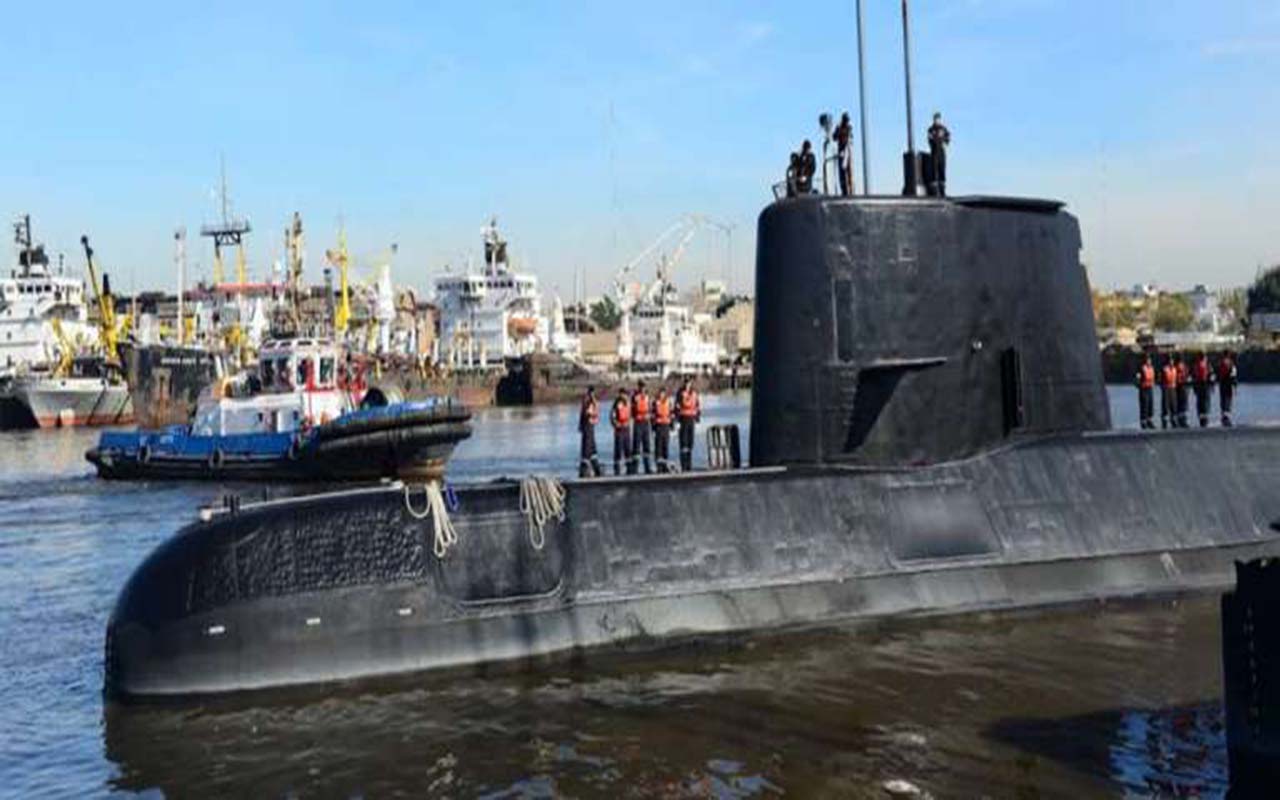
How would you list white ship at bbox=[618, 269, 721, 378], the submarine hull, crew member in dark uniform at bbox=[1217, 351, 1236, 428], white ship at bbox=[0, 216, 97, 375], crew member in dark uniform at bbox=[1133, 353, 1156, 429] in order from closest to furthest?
1. the submarine hull
2. crew member in dark uniform at bbox=[1217, 351, 1236, 428]
3. crew member in dark uniform at bbox=[1133, 353, 1156, 429]
4. white ship at bbox=[0, 216, 97, 375]
5. white ship at bbox=[618, 269, 721, 378]

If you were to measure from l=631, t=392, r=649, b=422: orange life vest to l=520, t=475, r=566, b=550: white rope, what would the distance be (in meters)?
5.18

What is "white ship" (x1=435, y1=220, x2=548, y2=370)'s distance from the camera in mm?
93688

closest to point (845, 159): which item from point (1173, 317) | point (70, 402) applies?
point (70, 402)

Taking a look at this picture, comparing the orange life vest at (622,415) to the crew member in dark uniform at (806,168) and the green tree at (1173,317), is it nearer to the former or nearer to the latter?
the crew member in dark uniform at (806,168)

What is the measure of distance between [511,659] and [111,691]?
10.7 ft

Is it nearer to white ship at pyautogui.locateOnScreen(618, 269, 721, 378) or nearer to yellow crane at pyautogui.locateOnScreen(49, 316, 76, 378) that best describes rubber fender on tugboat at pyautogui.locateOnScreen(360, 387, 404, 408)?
yellow crane at pyautogui.locateOnScreen(49, 316, 76, 378)

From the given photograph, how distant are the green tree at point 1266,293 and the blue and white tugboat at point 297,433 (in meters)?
98.9

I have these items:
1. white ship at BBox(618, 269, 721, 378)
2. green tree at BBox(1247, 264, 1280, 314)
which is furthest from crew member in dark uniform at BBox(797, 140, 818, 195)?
green tree at BBox(1247, 264, 1280, 314)

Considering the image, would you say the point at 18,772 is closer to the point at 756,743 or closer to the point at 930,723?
the point at 756,743

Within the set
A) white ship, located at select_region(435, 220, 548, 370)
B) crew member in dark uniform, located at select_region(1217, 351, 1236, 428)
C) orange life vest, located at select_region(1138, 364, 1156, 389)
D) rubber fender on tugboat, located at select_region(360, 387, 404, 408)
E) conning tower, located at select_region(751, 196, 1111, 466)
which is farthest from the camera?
white ship, located at select_region(435, 220, 548, 370)

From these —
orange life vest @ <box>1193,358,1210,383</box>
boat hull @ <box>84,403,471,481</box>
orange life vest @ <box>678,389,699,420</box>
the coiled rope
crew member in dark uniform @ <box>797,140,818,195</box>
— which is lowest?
boat hull @ <box>84,403,471,481</box>

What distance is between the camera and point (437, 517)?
1071cm

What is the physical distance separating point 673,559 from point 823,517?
1.55 meters

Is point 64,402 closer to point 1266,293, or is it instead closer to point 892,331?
point 892,331
